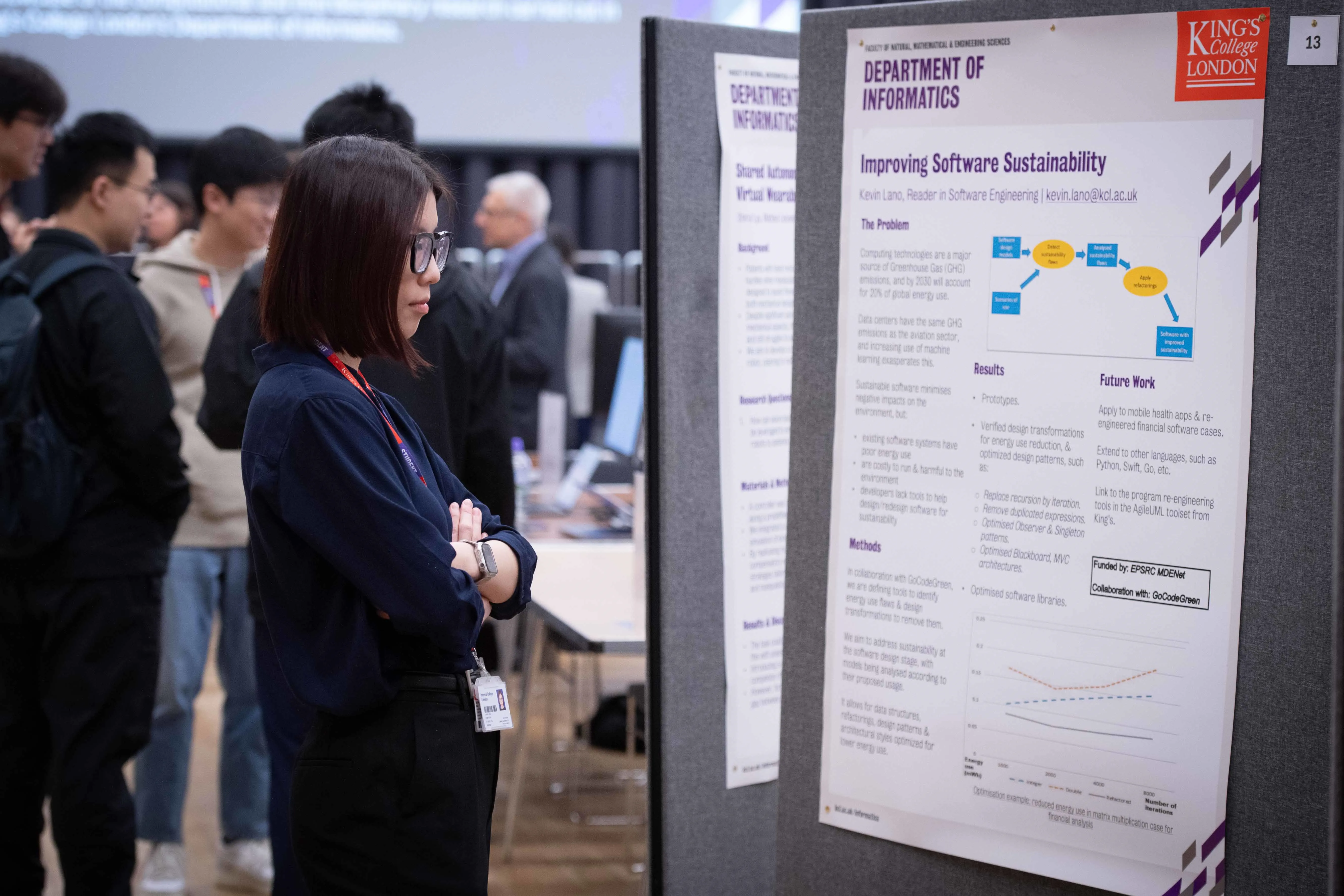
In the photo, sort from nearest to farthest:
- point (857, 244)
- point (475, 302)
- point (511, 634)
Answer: point (857, 244) < point (475, 302) < point (511, 634)

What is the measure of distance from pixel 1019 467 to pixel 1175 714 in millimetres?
378

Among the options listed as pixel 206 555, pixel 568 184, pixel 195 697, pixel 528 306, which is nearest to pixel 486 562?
pixel 206 555

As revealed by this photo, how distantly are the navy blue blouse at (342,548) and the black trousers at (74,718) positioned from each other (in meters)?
1.07

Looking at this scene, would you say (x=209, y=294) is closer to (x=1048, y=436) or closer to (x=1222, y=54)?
(x=1048, y=436)

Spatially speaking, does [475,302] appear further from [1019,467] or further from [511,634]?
[511,634]

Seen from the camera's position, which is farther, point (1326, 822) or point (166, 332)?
point (166, 332)

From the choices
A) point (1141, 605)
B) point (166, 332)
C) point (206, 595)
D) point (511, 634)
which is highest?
point (166, 332)

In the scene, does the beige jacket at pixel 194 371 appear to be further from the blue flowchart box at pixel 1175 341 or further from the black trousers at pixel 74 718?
the blue flowchart box at pixel 1175 341

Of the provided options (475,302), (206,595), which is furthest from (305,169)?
(206,595)

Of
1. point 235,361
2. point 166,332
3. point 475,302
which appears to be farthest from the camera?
point 166,332

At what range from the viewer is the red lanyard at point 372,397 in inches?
49.5

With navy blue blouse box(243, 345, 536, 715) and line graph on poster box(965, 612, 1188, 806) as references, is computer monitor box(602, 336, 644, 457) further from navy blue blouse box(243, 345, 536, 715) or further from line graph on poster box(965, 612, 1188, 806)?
navy blue blouse box(243, 345, 536, 715)

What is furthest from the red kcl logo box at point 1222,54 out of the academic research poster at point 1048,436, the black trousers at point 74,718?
the black trousers at point 74,718

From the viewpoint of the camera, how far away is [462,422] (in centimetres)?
189
